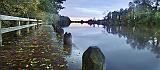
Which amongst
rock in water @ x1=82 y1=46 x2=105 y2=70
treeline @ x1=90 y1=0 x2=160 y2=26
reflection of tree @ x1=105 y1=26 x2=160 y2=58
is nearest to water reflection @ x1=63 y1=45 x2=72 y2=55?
rock in water @ x1=82 y1=46 x2=105 y2=70

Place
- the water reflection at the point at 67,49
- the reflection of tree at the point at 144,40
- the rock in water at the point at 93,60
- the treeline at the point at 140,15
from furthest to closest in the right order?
the treeline at the point at 140,15 < the reflection of tree at the point at 144,40 < the water reflection at the point at 67,49 < the rock in water at the point at 93,60

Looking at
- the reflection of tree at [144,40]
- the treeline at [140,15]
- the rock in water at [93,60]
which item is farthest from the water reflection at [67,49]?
the treeline at [140,15]

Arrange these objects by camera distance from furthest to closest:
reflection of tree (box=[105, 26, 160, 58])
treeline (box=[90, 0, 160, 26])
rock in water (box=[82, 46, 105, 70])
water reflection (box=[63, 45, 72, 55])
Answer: treeline (box=[90, 0, 160, 26]) < reflection of tree (box=[105, 26, 160, 58]) < water reflection (box=[63, 45, 72, 55]) < rock in water (box=[82, 46, 105, 70])

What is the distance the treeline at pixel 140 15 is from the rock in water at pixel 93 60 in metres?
77.6

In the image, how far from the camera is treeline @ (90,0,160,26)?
8669cm

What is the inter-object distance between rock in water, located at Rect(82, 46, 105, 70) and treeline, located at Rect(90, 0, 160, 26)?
77.6m

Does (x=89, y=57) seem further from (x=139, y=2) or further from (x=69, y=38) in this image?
(x=139, y=2)

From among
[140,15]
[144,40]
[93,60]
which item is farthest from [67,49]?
[140,15]

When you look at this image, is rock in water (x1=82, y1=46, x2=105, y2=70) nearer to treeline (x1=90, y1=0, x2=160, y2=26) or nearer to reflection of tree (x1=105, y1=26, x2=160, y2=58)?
reflection of tree (x1=105, y1=26, x2=160, y2=58)

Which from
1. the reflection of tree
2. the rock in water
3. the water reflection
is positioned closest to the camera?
the rock in water

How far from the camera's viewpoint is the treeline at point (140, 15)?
86.7 m

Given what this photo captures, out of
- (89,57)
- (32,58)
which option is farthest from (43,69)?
(89,57)

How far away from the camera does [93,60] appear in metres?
4.36

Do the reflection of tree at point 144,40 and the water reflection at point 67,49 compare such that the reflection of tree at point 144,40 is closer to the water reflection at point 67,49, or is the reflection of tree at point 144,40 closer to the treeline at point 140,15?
the water reflection at point 67,49
